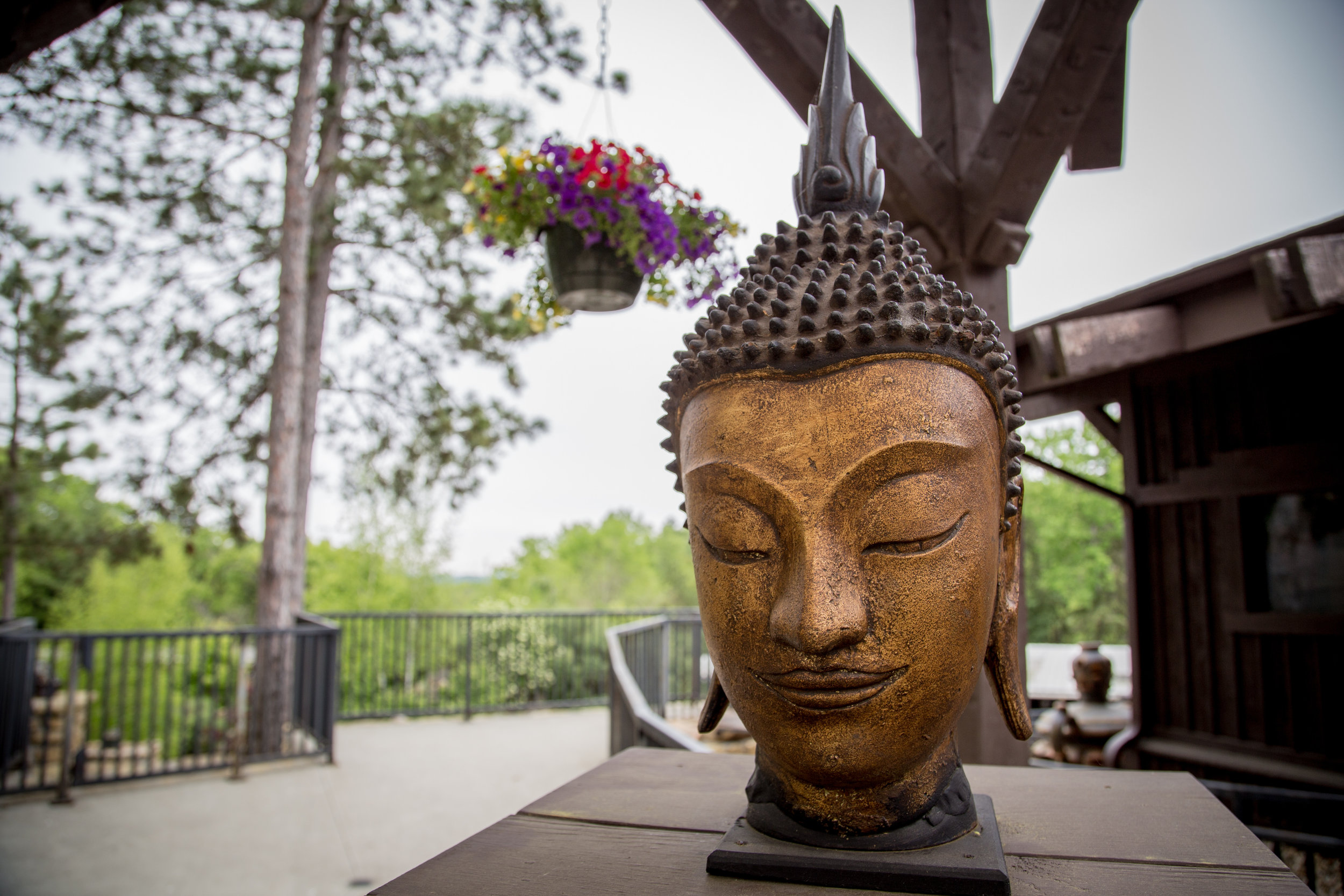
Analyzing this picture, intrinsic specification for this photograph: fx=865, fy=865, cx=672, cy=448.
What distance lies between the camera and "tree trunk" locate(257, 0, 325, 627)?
328 inches

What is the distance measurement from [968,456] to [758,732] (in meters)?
0.63

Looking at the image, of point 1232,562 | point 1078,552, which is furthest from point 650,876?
point 1078,552

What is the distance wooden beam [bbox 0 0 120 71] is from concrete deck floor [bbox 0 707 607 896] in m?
4.05

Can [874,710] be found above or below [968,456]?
below

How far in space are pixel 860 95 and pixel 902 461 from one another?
5.24 feet

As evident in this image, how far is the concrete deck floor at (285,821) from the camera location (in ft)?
14.9

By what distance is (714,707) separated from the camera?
190 cm

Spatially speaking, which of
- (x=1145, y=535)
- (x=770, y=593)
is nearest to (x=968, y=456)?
(x=770, y=593)

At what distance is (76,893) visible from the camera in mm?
4328

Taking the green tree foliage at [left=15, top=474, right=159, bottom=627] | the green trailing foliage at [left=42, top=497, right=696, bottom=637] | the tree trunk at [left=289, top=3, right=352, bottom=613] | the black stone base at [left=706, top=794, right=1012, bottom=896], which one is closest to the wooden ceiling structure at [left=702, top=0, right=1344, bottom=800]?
the black stone base at [left=706, top=794, right=1012, bottom=896]

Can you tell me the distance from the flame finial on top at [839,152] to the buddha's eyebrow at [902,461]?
23.9 inches

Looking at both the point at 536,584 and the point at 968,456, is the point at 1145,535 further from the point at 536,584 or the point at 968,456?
the point at 536,584

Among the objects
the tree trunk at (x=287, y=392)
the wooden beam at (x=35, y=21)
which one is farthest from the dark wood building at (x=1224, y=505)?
the tree trunk at (x=287, y=392)

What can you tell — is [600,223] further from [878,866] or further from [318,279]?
[318,279]
